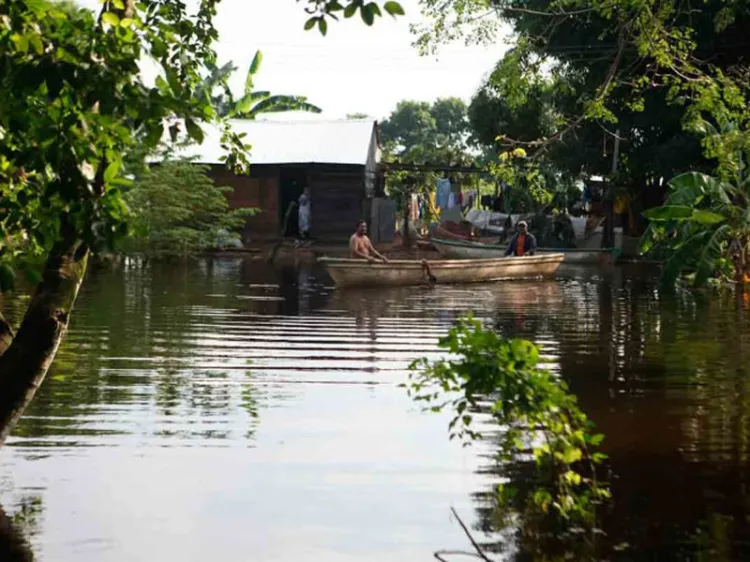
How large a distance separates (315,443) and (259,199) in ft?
94.2

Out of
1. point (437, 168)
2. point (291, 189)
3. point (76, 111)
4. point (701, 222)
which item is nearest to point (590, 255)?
point (437, 168)

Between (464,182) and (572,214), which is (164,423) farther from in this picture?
(464,182)

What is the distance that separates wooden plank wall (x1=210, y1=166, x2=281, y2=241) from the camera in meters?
36.6

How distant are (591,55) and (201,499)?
24447 millimetres

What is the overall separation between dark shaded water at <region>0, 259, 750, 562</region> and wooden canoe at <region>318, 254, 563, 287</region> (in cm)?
556

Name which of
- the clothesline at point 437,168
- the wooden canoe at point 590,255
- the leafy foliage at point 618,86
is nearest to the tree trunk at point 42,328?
the leafy foliage at point 618,86

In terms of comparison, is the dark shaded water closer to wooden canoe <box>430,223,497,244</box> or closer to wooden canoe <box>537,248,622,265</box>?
wooden canoe <box>537,248,622,265</box>

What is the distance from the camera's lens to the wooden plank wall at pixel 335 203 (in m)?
36.9

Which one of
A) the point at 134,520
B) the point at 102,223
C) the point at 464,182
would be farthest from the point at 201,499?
the point at 464,182

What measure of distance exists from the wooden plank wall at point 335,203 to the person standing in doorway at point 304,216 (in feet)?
0.91

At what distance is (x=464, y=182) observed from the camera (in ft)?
145

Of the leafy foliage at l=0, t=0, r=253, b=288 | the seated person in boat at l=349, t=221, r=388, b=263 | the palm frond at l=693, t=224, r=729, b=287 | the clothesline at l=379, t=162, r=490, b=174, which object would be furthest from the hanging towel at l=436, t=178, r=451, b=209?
the leafy foliage at l=0, t=0, r=253, b=288

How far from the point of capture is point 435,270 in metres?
23.7

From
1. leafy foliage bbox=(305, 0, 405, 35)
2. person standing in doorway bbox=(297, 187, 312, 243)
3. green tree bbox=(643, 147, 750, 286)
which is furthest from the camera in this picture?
person standing in doorway bbox=(297, 187, 312, 243)
